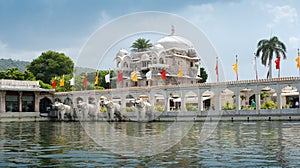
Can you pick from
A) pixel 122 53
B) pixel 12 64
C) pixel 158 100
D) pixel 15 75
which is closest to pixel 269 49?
pixel 158 100

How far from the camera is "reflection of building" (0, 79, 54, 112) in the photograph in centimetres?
5147

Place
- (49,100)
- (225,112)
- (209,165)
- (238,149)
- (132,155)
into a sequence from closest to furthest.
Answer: (209,165) → (132,155) → (238,149) → (225,112) → (49,100)

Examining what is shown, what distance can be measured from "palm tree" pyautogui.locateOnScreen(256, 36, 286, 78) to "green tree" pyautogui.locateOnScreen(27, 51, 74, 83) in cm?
3948

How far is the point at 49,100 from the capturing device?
5916 cm

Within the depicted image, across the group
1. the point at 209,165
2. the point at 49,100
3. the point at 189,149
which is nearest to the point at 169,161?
the point at 209,165

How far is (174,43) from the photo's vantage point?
215 feet

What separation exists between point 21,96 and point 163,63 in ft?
70.7

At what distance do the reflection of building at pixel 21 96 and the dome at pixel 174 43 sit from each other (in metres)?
19.8

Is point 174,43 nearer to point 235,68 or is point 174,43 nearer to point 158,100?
point 158,100

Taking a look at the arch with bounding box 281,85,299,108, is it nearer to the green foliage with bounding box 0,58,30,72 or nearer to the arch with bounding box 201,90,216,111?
the arch with bounding box 201,90,216,111

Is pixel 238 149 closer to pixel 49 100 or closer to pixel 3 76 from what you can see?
pixel 49 100

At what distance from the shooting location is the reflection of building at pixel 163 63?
61531 mm

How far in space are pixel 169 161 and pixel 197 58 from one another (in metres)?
57.4

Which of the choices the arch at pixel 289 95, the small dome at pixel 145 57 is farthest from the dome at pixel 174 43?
the arch at pixel 289 95
